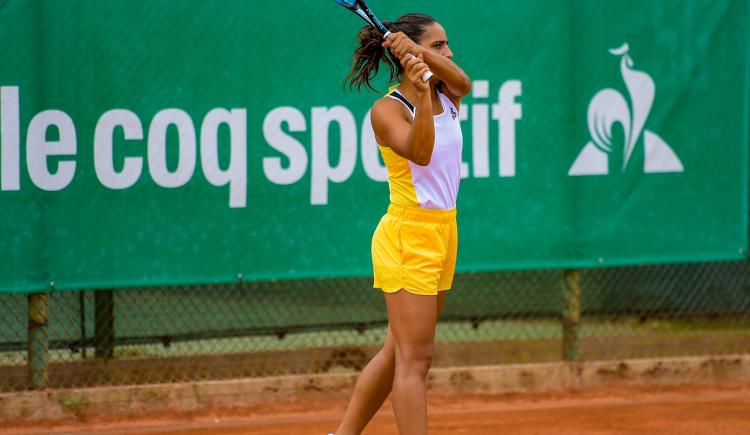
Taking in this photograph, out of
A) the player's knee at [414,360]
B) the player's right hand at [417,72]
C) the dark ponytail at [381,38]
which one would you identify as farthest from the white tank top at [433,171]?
the player's knee at [414,360]

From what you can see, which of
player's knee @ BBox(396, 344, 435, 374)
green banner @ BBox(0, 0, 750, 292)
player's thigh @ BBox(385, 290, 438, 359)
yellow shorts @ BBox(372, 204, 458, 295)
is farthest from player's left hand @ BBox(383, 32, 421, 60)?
green banner @ BBox(0, 0, 750, 292)

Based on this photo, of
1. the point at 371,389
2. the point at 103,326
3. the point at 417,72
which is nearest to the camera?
the point at 417,72

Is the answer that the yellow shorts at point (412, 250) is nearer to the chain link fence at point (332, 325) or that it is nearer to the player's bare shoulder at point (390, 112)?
the player's bare shoulder at point (390, 112)

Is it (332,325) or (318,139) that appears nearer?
(318,139)

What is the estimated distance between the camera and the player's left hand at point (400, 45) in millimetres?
4094

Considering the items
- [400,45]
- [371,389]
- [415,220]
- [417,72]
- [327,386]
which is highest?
[400,45]

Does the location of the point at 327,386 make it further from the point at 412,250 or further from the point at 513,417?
the point at 412,250

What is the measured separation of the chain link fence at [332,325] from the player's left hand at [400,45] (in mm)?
2702

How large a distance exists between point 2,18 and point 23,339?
166 centimetres

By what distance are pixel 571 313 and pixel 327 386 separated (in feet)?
4.84

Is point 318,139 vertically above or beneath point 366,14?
beneath

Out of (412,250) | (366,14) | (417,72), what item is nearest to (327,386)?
(412,250)

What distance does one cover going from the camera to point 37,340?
5949mm

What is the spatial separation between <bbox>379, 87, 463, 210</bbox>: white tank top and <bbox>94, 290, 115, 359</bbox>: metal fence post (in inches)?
95.9
